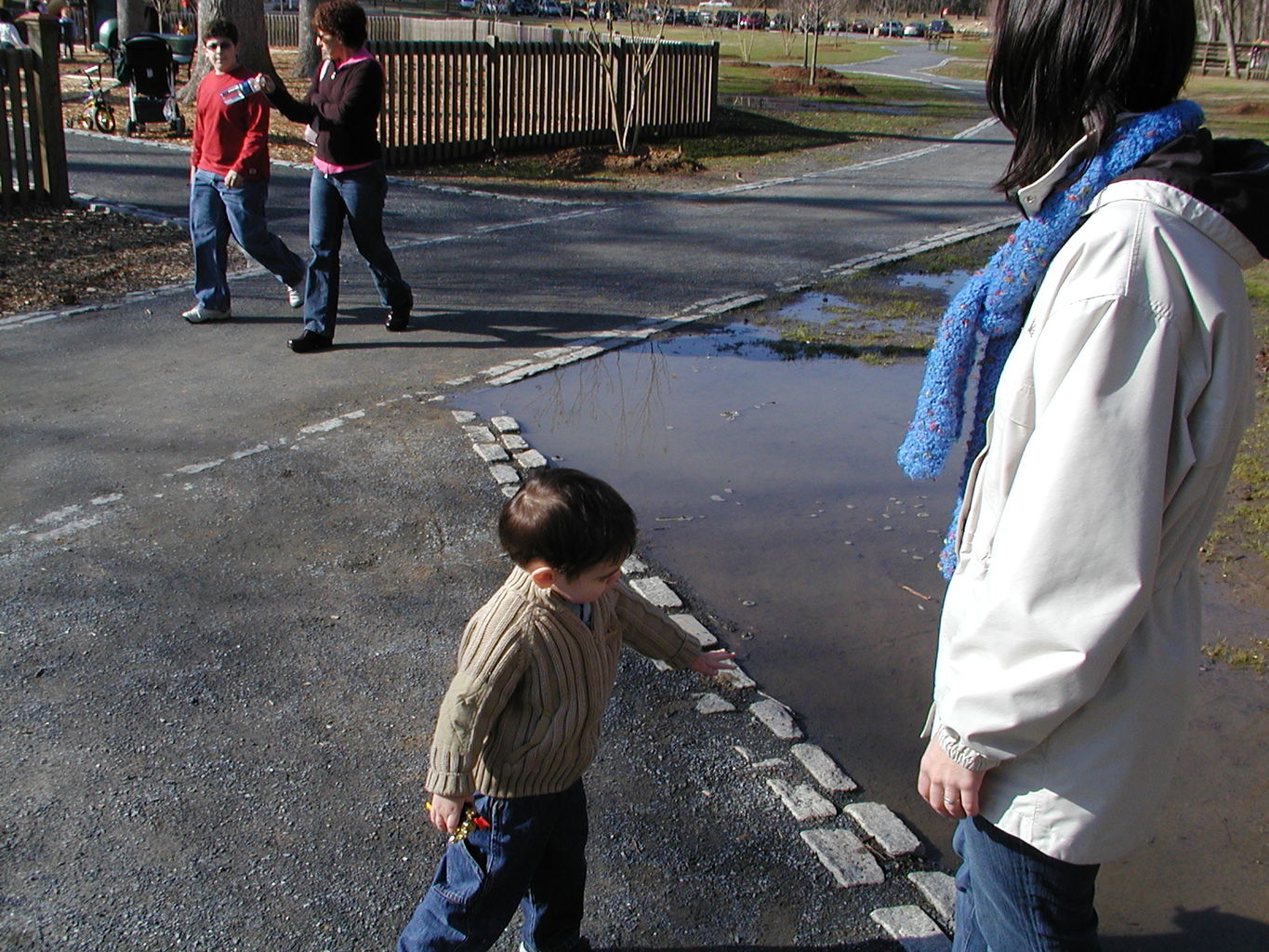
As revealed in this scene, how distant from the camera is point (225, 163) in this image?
7.77m

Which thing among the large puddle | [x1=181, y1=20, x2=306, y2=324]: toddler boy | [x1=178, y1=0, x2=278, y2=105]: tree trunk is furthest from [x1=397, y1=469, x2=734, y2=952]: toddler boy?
[x1=178, y1=0, x2=278, y2=105]: tree trunk

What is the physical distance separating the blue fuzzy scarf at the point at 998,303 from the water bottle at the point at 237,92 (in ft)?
21.4

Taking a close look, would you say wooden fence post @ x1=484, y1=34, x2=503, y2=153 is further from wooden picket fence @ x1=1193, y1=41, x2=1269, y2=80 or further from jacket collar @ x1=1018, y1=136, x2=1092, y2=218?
wooden picket fence @ x1=1193, y1=41, x2=1269, y2=80

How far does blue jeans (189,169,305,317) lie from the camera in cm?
775

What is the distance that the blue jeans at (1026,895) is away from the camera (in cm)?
190

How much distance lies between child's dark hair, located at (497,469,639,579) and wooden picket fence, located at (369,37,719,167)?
1299 cm

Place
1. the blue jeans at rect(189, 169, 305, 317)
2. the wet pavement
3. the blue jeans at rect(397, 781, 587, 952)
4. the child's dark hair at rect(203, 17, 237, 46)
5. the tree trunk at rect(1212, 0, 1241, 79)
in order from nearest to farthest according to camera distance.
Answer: the blue jeans at rect(397, 781, 587, 952) → the wet pavement → the child's dark hair at rect(203, 17, 237, 46) → the blue jeans at rect(189, 169, 305, 317) → the tree trunk at rect(1212, 0, 1241, 79)

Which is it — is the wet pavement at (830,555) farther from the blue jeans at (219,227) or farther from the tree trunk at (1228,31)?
the tree trunk at (1228,31)

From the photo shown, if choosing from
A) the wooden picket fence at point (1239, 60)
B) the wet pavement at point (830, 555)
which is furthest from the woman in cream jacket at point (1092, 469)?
the wooden picket fence at point (1239, 60)

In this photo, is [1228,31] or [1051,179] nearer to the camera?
[1051,179]

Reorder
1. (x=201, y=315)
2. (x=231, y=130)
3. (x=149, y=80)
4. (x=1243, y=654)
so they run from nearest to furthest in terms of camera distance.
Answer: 1. (x=1243, y=654)
2. (x=231, y=130)
3. (x=201, y=315)
4. (x=149, y=80)

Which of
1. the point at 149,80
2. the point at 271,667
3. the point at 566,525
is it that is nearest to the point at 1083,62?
the point at 566,525

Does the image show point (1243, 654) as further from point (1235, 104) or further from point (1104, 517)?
point (1235, 104)

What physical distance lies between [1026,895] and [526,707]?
0.99 meters
